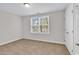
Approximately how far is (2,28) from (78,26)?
357 cm

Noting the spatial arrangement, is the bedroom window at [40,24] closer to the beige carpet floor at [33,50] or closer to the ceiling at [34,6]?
the ceiling at [34,6]

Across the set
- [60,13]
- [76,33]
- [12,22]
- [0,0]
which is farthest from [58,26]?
[0,0]

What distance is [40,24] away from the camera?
5.15m

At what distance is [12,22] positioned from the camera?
496cm

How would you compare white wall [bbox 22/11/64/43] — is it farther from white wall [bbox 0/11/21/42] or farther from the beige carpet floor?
white wall [bbox 0/11/21/42]

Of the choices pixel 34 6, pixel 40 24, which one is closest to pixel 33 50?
pixel 34 6

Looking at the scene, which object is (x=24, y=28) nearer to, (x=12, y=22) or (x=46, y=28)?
(x=12, y=22)

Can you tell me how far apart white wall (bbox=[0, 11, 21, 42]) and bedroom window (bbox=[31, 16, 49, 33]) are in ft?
3.26

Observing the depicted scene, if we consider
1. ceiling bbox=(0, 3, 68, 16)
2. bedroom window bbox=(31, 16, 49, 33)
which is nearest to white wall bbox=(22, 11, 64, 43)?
bedroom window bbox=(31, 16, 49, 33)

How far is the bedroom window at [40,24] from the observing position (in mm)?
4934

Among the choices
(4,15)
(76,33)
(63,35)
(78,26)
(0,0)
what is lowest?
(63,35)

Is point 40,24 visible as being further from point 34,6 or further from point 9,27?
point 34,6

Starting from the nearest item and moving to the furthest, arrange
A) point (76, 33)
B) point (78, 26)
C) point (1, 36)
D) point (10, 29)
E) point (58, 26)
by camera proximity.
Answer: point (78, 26) → point (76, 33) → point (1, 36) → point (58, 26) → point (10, 29)

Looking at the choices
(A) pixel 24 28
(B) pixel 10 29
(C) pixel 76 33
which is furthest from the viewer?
(A) pixel 24 28
